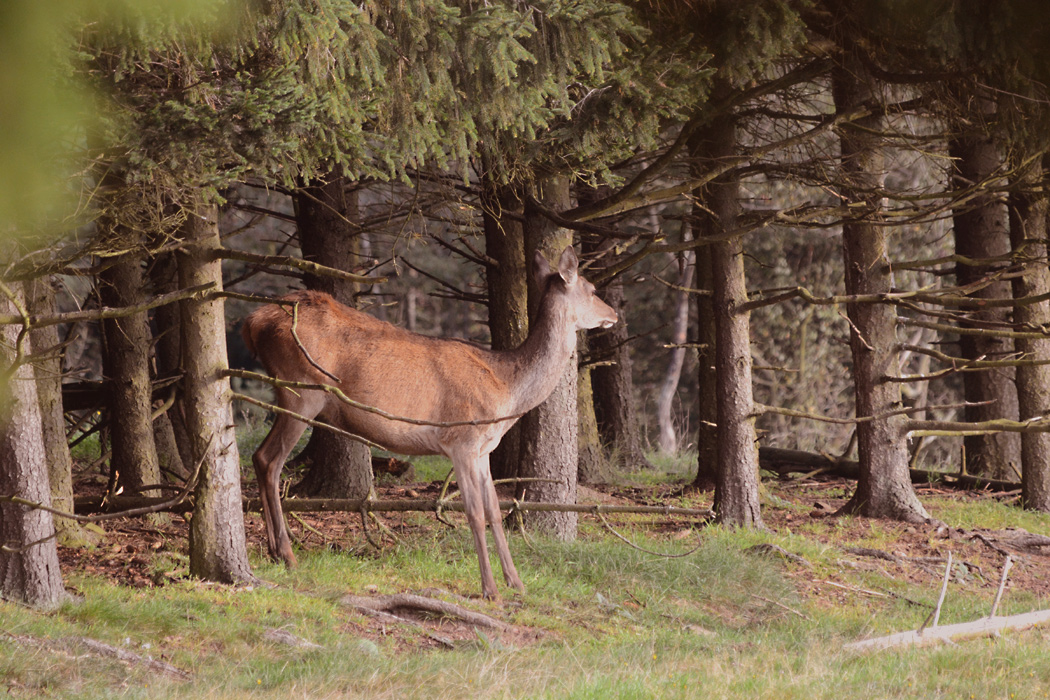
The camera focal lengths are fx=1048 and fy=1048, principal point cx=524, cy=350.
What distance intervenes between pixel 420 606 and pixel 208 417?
203 centimetres

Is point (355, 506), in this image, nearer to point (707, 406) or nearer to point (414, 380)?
point (414, 380)

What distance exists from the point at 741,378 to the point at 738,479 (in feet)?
3.42

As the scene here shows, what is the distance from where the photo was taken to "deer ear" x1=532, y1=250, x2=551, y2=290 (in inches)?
360

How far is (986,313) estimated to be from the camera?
14.1 metres

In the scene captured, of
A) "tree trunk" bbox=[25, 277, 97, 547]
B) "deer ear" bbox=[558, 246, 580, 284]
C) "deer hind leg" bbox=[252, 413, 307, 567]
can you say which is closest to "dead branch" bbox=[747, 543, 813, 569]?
"deer ear" bbox=[558, 246, 580, 284]

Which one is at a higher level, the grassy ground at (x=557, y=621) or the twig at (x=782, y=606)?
the grassy ground at (x=557, y=621)

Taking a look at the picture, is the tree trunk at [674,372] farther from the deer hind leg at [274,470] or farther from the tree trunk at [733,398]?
the deer hind leg at [274,470]

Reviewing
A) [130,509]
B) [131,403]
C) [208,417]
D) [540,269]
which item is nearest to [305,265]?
[208,417]

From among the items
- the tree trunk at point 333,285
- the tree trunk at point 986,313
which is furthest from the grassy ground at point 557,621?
the tree trunk at point 986,313

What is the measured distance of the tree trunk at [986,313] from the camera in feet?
44.7

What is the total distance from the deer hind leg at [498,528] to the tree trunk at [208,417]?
1924 millimetres

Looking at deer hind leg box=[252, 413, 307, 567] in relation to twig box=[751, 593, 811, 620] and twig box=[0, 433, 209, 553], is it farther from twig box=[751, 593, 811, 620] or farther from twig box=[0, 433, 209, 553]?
twig box=[751, 593, 811, 620]

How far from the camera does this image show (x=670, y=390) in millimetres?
29109

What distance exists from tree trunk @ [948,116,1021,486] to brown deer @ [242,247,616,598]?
6899 millimetres
